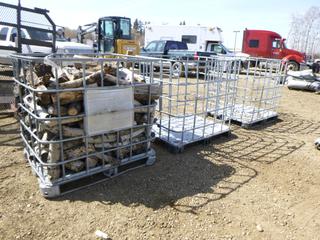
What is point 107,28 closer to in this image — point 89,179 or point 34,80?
point 34,80

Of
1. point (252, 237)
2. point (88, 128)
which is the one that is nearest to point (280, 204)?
point (252, 237)

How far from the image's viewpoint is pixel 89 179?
9.90ft

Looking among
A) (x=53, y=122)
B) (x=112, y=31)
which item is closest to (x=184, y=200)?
(x=53, y=122)

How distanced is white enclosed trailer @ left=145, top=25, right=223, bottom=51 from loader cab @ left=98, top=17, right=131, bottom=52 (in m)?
6.57

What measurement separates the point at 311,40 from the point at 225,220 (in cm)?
4532

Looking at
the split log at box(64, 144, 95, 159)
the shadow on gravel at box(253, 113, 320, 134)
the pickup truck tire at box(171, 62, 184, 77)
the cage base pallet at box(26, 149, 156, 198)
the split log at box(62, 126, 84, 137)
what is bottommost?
the cage base pallet at box(26, 149, 156, 198)

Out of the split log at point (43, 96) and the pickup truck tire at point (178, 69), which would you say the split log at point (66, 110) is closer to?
the split log at point (43, 96)

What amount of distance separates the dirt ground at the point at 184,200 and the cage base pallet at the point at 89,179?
0.23 feet

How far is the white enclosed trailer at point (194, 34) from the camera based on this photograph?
715 inches

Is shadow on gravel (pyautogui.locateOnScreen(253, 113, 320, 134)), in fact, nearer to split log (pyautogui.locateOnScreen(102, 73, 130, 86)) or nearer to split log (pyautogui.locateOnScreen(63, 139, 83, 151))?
split log (pyautogui.locateOnScreen(102, 73, 130, 86))

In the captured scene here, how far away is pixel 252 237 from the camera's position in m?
2.38

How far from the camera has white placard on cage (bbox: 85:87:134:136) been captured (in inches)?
107

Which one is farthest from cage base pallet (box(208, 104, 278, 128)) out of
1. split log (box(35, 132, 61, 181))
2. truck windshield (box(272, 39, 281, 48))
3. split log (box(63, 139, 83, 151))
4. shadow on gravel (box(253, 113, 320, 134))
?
truck windshield (box(272, 39, 281, 48))

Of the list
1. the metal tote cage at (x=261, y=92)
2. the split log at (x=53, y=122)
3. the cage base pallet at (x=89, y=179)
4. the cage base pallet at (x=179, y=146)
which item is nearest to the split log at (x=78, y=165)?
the cage base pallet at (x=89, y=179)
